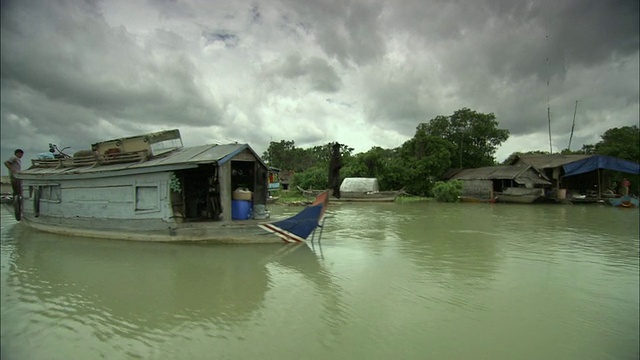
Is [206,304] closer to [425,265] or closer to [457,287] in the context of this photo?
[457,287]

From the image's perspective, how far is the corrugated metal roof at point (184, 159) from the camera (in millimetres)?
8781

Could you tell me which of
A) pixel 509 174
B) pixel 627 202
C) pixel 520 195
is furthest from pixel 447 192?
pixel 627 202

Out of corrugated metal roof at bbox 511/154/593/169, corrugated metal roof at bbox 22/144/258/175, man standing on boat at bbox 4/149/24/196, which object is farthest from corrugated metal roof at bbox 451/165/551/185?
man standing on boat at bbox 4/149/24/196

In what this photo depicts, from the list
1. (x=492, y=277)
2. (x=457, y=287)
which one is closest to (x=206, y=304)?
(x=457, y=287)

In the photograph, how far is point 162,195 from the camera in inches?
363

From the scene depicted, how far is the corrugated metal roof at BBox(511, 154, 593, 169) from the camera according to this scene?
2725 centimetres

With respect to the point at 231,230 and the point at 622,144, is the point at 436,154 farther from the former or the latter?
the point at 231,230

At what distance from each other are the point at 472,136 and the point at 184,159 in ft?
117

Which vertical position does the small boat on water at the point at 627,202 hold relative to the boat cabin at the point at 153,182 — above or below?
below

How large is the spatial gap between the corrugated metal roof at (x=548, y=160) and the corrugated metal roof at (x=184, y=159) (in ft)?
88.1

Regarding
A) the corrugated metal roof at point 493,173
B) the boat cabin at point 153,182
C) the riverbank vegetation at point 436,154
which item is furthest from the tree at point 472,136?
the boat cabin at point 153,182

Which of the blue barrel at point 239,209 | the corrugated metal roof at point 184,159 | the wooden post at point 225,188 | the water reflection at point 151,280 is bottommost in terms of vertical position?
the water reflection at point 151,280

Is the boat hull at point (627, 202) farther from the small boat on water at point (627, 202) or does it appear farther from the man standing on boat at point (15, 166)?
the man standing on boat at point (15, 166)

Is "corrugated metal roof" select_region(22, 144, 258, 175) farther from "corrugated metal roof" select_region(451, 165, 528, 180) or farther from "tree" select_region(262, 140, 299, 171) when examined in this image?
"tree" select_region(262, 140, 299, 171)
